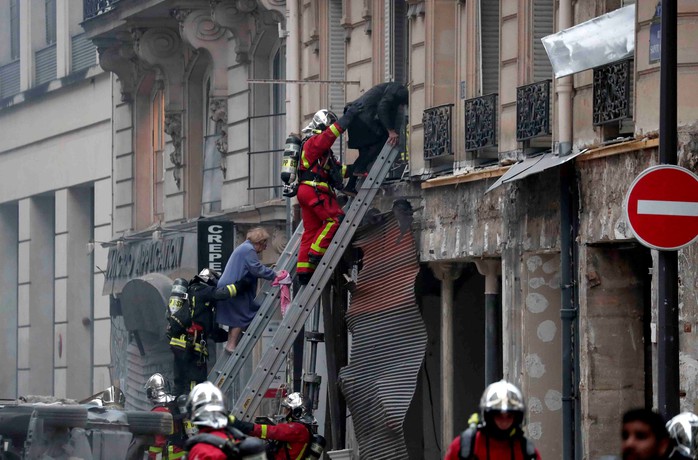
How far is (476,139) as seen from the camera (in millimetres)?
19453

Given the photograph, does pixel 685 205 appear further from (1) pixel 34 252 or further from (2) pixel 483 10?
(1) pixel 34 252

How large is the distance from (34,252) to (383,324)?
1828 cm

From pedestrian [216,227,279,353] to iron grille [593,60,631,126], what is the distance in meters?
5.81

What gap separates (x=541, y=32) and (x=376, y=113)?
2752mm

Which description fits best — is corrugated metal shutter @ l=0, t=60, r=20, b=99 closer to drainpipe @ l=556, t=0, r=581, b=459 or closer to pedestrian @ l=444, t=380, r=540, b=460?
drainpipe @ l=556, t=0, r=581, b=459

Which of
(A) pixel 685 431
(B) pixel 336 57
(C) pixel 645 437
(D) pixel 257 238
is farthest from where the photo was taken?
(B) pixel 336 57

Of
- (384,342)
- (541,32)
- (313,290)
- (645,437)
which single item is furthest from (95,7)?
(645,437)

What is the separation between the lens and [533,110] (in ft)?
59.2

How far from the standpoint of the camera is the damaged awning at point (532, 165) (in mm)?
16812

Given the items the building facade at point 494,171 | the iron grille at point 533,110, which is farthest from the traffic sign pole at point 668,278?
the iron grille at point 533,110

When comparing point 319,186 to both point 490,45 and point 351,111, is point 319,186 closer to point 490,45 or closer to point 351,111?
point 351,111

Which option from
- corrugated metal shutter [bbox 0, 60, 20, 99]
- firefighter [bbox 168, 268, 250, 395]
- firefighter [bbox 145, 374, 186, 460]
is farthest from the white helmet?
corrugated metal shutter [bbox 0, 60, 20, 99]

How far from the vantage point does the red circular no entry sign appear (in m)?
12.7

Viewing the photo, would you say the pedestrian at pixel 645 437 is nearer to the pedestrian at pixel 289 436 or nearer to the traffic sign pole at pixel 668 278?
the traffic sign pole at pixel 668 278
